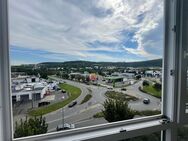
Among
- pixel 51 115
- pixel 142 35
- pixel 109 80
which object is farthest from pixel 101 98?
pixel 142 35

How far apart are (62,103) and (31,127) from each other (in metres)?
0.28

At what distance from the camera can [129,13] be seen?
1.72 metres

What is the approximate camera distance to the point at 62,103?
1521mm

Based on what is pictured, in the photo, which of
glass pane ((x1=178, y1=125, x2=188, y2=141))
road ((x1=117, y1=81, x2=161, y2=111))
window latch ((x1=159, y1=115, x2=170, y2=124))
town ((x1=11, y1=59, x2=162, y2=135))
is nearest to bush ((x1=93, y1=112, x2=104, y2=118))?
town ((x1=11, y1=59, x2=162, y2=135))

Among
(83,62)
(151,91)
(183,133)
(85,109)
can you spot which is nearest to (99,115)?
(85,109)

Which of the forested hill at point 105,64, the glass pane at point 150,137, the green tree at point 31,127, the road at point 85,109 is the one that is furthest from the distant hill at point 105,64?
the glass pane at point 150,137

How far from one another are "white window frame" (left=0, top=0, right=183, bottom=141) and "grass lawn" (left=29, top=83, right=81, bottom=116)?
0.17 m

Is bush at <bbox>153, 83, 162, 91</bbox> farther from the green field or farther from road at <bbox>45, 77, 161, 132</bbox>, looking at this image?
road at <bbox>45, 77, 161, 132</bbox>

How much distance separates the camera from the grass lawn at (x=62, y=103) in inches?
56.6

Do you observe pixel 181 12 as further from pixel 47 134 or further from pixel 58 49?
pixel 47 134

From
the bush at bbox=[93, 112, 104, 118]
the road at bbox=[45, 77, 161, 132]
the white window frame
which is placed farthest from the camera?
the bush at bbox=[93, 112, 104, 118]

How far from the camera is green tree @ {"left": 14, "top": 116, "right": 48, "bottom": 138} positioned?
137 centimetres

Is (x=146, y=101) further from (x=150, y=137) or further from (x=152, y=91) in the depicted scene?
(x=150, y=137)

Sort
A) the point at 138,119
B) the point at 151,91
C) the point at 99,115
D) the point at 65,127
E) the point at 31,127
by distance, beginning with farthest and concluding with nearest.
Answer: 1. the point at 151,91
2. the point at 138,119
3. the point at 99,115
4. the point at 65,127
5. the point at 31,127
